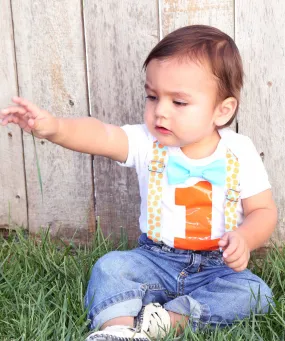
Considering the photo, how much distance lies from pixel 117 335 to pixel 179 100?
0.70 meters

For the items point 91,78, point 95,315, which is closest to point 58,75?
point 91,78

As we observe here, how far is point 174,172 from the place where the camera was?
207 cm

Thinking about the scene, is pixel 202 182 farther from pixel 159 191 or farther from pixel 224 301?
pixel 224 301

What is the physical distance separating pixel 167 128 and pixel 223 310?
56 centimetres

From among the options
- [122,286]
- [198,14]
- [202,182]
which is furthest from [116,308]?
[198,14]

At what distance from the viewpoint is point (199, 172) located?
2.06 m

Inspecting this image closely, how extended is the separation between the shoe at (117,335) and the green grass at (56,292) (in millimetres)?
67

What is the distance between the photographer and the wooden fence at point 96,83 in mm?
2283

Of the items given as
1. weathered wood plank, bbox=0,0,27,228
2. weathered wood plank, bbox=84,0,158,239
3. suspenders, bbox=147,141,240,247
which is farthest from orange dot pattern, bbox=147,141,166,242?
weathered wood plank, bbox=0,0,27,228

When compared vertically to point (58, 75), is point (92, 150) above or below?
below

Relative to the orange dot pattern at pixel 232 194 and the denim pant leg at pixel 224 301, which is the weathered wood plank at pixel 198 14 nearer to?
the orange dot pattern at pixel 232 194

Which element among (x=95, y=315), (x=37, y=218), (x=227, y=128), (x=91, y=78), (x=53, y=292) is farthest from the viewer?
(x=37, y=218)

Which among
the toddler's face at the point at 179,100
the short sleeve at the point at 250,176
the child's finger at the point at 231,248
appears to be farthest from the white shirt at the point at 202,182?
the child's finger at the point at 231,248

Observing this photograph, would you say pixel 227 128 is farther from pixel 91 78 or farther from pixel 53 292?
pixel 53 292
